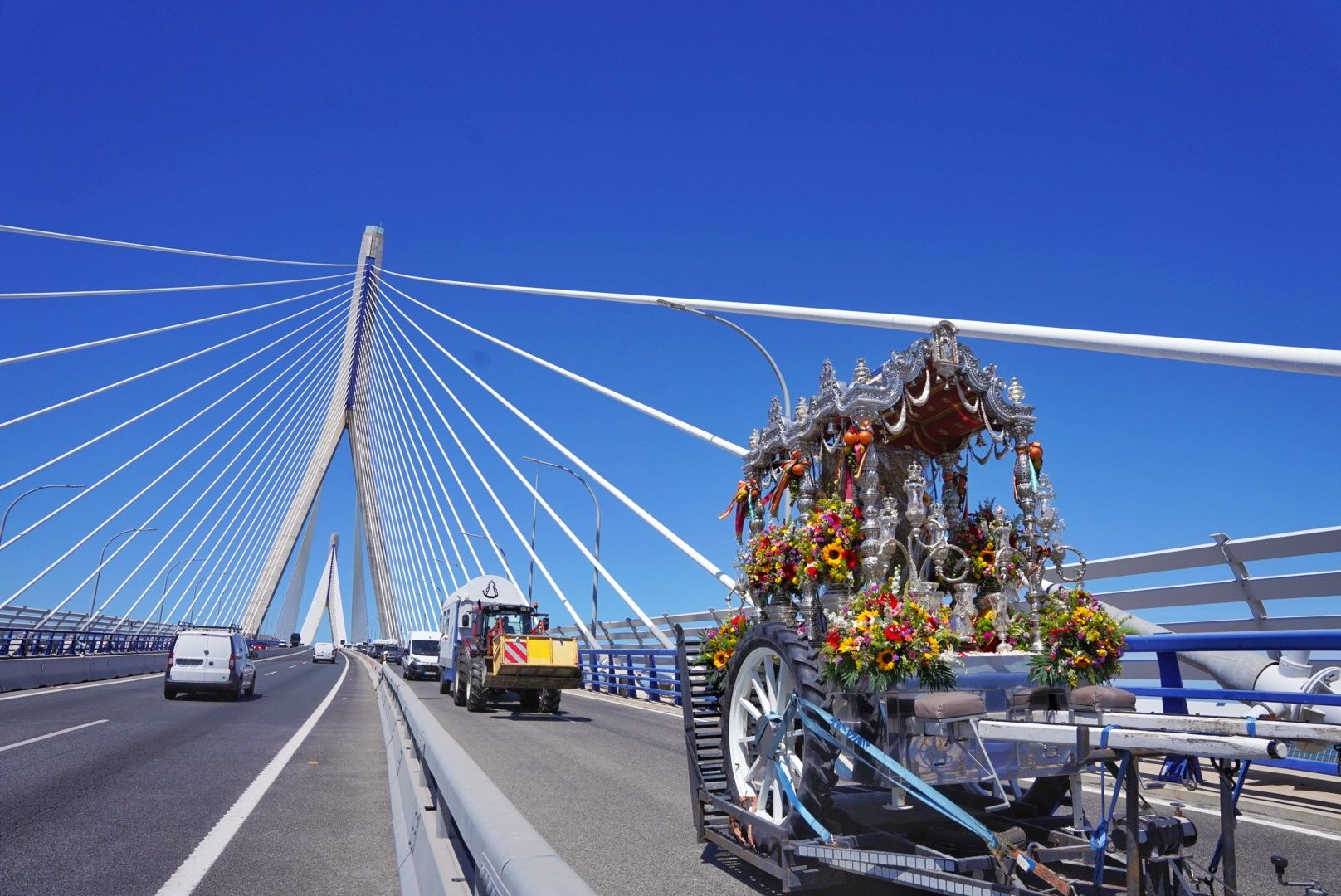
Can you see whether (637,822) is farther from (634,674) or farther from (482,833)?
(634,674)

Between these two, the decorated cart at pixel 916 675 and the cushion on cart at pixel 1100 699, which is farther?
the cushion on cart at pixel 1100 699

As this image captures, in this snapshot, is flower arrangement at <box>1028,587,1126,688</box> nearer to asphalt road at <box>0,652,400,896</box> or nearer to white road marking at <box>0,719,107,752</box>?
asphalt road at <box>0,652,400,896</box>

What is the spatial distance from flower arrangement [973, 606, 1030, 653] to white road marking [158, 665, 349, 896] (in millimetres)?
4929

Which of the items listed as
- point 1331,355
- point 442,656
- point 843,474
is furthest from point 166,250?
point 1331,355

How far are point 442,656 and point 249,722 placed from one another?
12439mm

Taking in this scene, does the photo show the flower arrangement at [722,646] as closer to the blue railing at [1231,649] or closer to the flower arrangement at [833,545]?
the flower arrangement at [833,545]

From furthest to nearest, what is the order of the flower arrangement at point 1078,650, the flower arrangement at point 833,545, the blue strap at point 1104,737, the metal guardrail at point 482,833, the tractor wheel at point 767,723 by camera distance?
the flower arrangement at point 833,545, the flower arrangement at point 1078,650, the tractor wheel at point 767,723, the blue strap at point 1104,737, the metal guardrail at point 482,833

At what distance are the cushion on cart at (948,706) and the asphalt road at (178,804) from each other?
3481mm

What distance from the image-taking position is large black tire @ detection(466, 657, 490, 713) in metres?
21.8

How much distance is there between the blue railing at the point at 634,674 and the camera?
81.8ft

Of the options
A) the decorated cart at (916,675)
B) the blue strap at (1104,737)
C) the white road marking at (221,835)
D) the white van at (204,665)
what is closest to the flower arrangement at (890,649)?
the decorated cart at (916,675)

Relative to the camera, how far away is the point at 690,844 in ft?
24.2

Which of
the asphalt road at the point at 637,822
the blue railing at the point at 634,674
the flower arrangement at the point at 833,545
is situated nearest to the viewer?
the asphalt road at the point at 637,822

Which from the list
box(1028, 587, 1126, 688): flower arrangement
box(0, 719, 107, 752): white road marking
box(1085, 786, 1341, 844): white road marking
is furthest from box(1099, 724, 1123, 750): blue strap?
box(0, 719, 107, 752): white road marking
